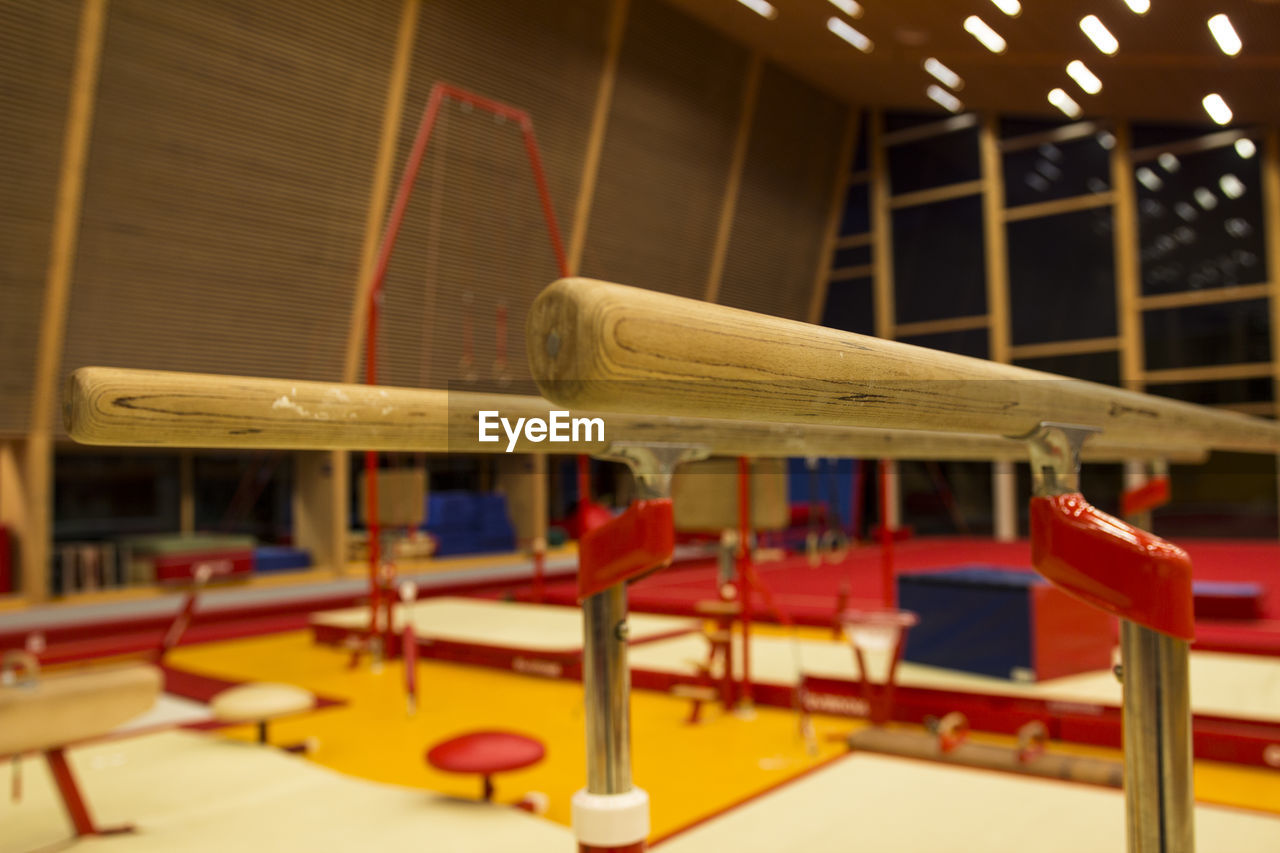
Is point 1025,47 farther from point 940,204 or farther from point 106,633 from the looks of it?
point 940,204

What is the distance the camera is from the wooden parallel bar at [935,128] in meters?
1.52

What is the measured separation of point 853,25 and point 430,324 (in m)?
6.10

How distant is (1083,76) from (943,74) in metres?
0.18

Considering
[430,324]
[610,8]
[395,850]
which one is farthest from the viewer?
[610,8]

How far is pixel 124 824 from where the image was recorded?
95.8 inches

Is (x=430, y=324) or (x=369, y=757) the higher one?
(x=430, y=324)

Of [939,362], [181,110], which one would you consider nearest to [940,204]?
[181,110]

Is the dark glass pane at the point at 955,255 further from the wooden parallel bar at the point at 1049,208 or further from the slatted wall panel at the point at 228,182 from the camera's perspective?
the slatted wall panel at the point at 228,182

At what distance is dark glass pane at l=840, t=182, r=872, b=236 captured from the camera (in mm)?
5039

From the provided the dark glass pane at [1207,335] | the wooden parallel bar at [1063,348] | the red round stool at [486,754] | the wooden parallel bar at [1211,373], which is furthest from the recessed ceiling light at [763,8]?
the wooden parallel bar at [1063,348]

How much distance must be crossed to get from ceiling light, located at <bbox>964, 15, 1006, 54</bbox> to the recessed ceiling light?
51 cm

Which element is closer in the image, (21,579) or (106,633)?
(106,633)

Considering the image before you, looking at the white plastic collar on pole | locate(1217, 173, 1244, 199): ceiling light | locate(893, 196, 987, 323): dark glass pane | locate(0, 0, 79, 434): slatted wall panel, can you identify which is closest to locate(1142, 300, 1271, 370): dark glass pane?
locate(893, 196, 987, 323): dark glass pane

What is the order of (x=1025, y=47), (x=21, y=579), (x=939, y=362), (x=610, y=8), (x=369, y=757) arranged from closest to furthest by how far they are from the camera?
(x=939, y=362), (x=1025, y=47), (x=369, y=757), (x=21, y=579), (x=610, y=8)
